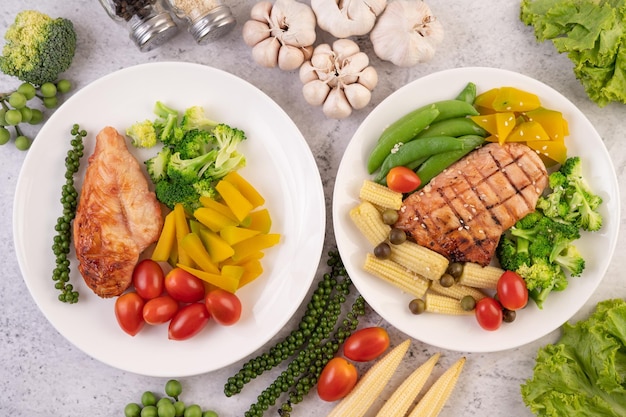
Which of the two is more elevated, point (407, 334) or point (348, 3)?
point (348, 3)

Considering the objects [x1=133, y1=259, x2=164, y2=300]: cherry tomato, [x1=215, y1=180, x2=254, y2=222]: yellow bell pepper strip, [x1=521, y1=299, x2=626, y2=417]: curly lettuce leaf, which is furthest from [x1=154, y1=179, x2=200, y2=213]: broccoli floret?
[x1=521, y1=299, x2=626, y2=417]: curly lettuce leaf

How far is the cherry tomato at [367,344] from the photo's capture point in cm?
385

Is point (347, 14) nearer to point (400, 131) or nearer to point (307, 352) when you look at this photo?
point (400, 131)

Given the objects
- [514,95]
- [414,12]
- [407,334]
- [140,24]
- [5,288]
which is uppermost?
[140,24]

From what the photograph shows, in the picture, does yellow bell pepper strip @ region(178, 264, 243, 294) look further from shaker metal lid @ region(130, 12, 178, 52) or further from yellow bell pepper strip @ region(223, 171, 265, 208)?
shaker metal lid @ region(130, 12, 178, 52)

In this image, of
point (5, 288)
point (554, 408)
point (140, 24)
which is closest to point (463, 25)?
point (140, 24)

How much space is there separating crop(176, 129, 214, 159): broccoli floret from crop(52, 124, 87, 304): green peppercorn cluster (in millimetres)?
620

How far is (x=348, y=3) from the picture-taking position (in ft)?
12.4

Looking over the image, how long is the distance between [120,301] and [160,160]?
90 cm

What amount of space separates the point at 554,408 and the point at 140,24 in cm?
344

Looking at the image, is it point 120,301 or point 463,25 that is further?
point 463,25

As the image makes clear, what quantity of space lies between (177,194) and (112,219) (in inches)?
16.2

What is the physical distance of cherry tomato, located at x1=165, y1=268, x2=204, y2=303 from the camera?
12.2ft

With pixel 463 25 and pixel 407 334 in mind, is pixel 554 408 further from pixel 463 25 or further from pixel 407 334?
pixel 463 25
